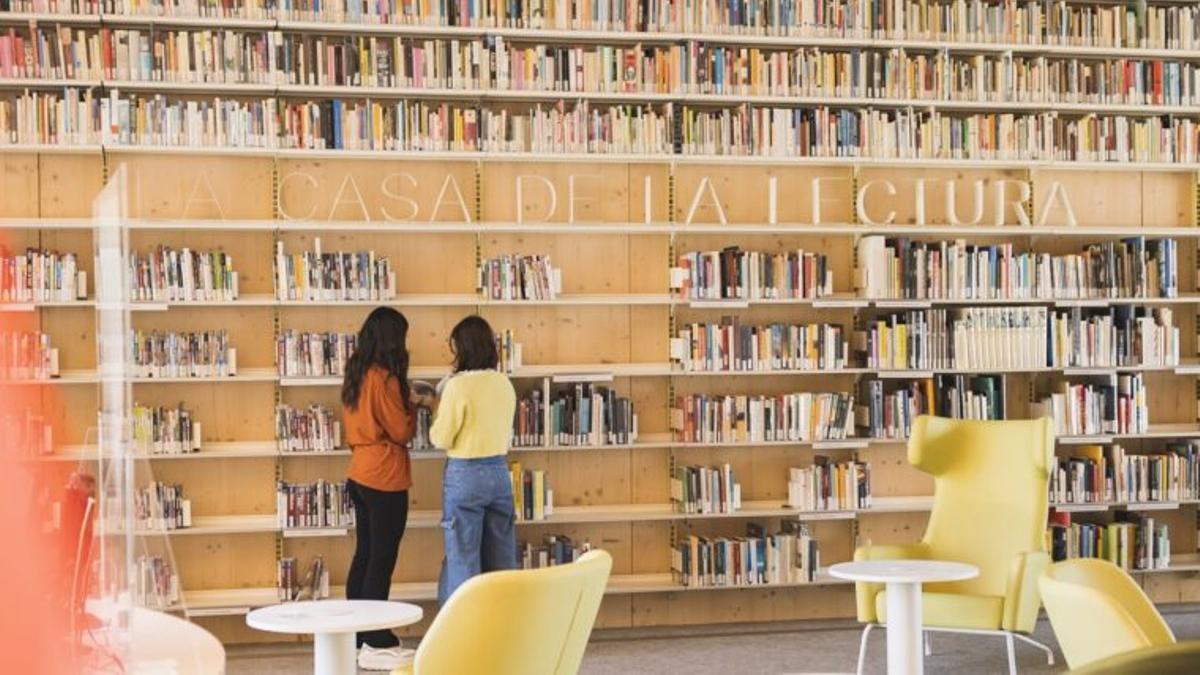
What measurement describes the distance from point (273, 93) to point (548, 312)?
1.75 meters

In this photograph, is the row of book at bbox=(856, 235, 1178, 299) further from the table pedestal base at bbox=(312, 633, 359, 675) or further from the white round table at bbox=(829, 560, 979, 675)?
the table pedestal base at bbox=(312, 633, 359, 675)

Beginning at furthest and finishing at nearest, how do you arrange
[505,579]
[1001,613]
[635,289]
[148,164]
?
[635,289]
[148,164]
[1001,613]
[505,579]

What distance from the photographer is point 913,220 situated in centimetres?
770

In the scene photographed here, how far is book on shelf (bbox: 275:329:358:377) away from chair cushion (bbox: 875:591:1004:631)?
107 inches

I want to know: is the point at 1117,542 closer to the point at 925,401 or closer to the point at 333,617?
the point at 925,401

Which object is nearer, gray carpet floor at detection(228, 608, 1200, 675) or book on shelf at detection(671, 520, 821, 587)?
gray carpet floor at detection(228, 608, 1200, 675)

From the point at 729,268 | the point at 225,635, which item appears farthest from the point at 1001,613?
the point at 225,635

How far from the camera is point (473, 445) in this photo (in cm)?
627

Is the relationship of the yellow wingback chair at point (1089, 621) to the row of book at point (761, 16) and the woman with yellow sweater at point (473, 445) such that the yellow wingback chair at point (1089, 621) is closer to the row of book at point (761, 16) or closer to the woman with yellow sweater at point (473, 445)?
the woman with yellow sweater at point (473, 445)

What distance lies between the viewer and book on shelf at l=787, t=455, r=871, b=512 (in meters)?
7.27

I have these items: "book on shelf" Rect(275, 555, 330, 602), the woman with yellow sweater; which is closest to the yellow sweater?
the woman with yellow sweater

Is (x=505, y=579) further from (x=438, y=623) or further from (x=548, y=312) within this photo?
(x=548, y=312)

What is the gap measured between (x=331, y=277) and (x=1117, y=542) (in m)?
4.36

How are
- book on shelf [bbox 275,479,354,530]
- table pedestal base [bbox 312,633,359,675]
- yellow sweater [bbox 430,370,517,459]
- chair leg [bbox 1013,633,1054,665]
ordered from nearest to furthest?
1. table pedestal base [bbox 312,633,359,675]
2. yellow sweater [bbox 430,370,517,459]
3. chair leg [bbox 1013,633,1054,665]
4. book on shelf [bbox 275,479,354,530]
